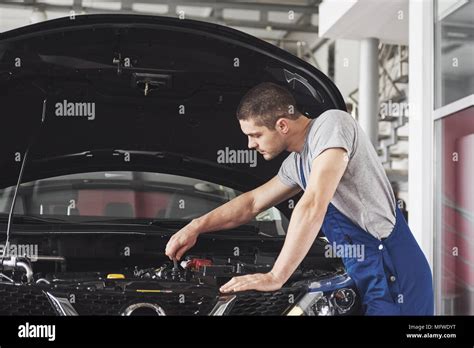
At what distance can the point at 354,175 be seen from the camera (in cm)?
257

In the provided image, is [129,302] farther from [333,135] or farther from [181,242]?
[333,135]

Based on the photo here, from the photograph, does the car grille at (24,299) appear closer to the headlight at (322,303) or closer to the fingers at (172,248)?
the fingers at (172,248)

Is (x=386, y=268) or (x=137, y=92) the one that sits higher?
(x=137, y=92)

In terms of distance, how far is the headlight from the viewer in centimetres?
216

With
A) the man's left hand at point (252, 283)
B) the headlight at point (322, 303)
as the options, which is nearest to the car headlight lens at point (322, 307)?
the headlight at point (322, 303)

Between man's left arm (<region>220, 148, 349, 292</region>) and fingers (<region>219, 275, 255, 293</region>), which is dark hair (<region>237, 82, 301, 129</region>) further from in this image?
fingers (<region>219, 275, 255, 293</region>)

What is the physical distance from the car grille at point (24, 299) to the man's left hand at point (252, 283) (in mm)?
539

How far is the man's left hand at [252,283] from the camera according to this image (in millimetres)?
2168

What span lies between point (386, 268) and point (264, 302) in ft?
1.91

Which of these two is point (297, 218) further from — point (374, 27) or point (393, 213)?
point (374, 27)

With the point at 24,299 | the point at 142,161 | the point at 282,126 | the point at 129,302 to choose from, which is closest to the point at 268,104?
the point at 282,126
